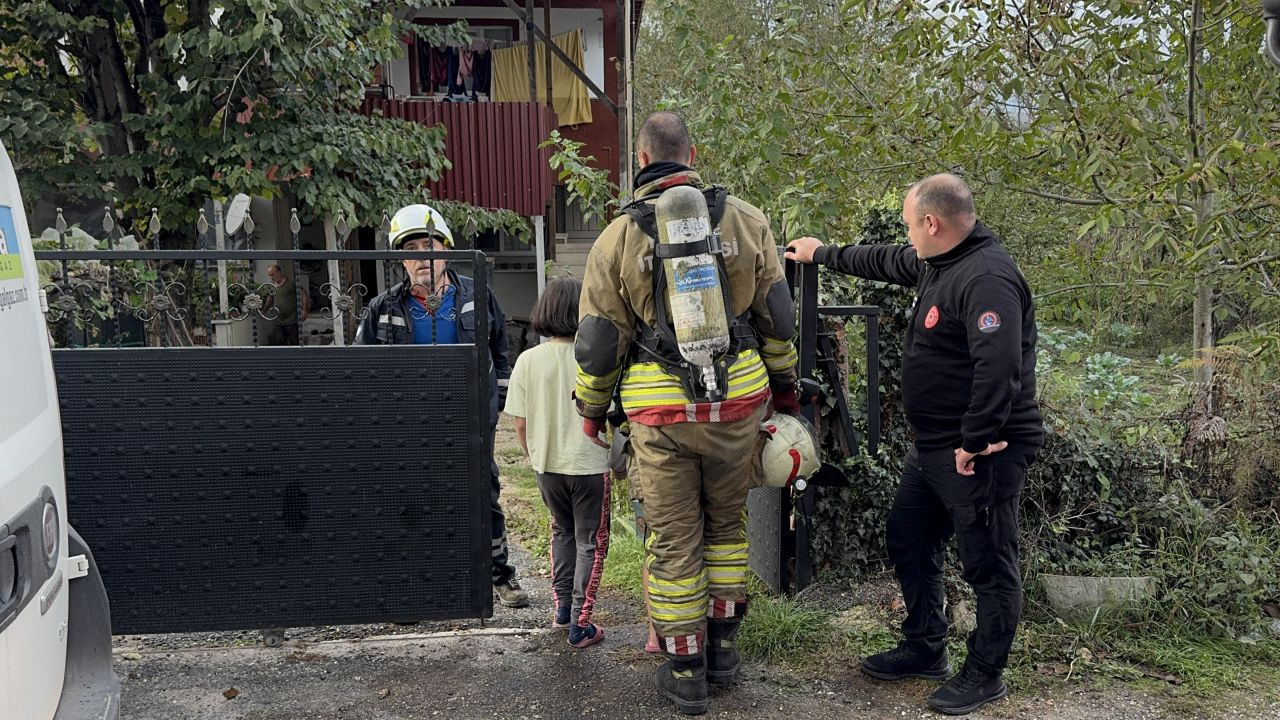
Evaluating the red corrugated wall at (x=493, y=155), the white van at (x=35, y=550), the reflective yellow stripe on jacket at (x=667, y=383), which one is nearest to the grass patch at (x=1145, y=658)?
the reflective yellow stripe on jacket at (x=667, y=383)

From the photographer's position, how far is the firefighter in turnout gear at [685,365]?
330cm

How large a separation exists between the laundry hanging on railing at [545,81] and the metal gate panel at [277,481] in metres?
12.9

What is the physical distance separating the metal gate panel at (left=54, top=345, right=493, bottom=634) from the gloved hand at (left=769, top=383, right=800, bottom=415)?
119 cm

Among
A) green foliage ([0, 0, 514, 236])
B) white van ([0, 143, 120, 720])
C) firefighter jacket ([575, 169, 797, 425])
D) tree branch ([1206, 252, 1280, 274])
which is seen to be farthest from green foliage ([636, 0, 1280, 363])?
green foliage ([0, 0, 514, 236])

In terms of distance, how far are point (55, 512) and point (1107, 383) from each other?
5402 mm

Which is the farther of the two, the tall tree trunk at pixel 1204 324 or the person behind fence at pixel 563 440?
the tall tree trunk at pixel 1204 324

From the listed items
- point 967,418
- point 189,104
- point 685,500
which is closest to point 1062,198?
point 967,418

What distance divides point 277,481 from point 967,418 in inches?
104

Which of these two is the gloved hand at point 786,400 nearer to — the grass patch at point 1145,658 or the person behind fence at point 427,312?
the person behind fence at point 427,312

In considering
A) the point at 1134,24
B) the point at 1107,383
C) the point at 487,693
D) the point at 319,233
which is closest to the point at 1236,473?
the point at 1107,383

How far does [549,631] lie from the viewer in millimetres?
4324

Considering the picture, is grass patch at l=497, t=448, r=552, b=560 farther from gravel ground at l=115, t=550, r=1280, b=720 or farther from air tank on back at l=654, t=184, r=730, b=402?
air tank on back at l=654, t=184, r=730, b=402

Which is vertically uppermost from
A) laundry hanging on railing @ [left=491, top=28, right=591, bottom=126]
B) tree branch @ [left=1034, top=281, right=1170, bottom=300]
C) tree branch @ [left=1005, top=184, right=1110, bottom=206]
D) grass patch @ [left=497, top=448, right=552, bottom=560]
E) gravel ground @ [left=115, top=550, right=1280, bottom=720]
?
laundry hanging on railing @ [left=491, top=28, right=591, bottom=126]

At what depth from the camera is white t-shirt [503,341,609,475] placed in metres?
3.99
